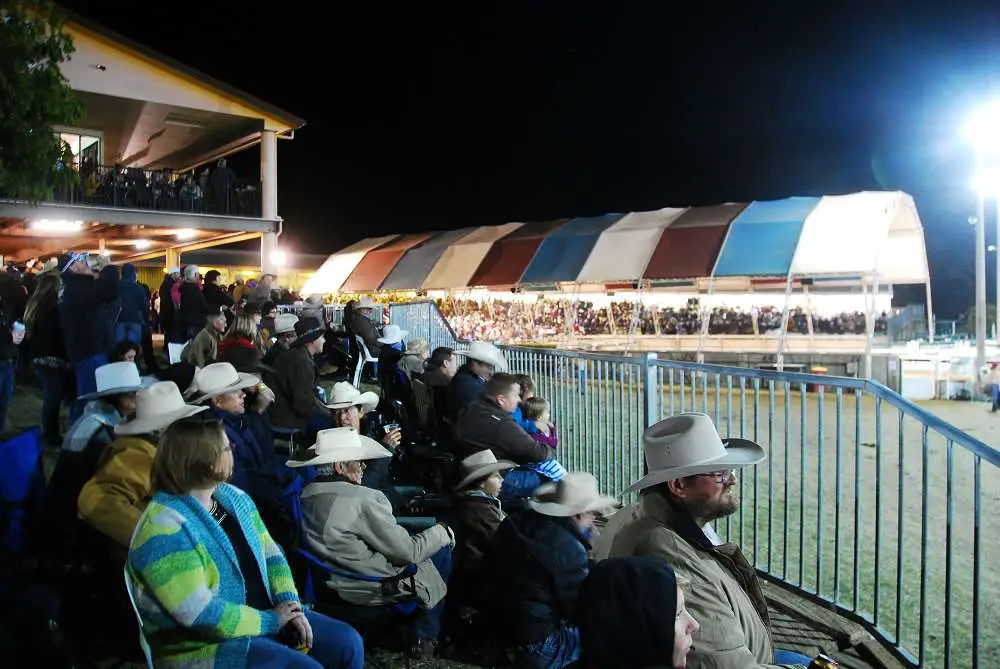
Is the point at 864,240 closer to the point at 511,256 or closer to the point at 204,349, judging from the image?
the point at 511,256

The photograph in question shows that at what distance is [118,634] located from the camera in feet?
11.6

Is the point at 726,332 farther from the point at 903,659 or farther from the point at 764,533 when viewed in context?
the point at 903,659

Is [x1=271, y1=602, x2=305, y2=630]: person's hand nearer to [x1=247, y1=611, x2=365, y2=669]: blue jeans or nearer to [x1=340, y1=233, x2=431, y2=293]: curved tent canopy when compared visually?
[x1=247, y1=611, x2=365, y2=669]: blue jeans

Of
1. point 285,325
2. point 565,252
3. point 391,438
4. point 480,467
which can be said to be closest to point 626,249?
point 565,252

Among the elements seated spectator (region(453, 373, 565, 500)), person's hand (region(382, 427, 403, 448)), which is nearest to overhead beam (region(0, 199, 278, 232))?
person's hand (region(382, 427, 403, 448))

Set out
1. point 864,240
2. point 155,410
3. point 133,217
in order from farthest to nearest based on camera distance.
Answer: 1. point 133,217
2. point 864,240
3. point 155,410

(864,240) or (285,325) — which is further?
(864,240)

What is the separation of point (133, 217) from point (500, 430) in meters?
16.0

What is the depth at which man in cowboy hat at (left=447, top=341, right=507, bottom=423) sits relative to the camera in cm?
711

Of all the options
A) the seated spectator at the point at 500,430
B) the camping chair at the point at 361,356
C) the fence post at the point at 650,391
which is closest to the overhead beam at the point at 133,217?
the camping chair at the point at 361,356

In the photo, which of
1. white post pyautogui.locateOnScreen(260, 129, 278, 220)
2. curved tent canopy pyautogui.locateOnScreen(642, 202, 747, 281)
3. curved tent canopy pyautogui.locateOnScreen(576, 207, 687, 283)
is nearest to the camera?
curved tent canopy pyautogui.locateOnScreen(642, 202, 747, 281)

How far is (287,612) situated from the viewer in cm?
293

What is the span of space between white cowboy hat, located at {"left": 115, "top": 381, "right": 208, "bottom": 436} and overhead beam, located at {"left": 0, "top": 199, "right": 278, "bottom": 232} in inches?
550

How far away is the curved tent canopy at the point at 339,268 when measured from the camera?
99.7ft
